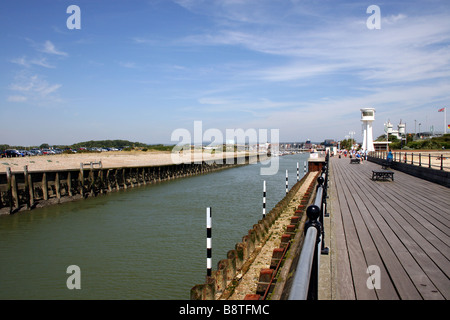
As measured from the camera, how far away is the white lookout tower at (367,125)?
4388cm

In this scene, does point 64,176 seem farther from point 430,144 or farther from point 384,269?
point 430,144

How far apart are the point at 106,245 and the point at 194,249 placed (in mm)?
3531

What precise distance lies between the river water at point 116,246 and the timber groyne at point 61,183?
1.02 m

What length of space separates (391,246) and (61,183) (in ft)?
71.8

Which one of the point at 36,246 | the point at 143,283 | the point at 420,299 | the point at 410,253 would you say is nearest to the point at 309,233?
the point at 420,299

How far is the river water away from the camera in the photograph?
8766 millimetres

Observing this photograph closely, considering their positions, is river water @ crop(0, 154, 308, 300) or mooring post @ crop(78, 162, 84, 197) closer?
river water @ crop(0, 154, 308, 300)

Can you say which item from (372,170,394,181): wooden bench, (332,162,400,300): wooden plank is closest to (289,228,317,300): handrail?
(332,162,400,300): wooden plank

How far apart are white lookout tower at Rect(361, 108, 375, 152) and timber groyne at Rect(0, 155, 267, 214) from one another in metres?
29.2

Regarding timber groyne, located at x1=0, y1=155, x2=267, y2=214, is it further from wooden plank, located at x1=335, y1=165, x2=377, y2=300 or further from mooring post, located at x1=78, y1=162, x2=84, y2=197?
wooden plank, located at x1=335, y1=165, x2=377, y2=300

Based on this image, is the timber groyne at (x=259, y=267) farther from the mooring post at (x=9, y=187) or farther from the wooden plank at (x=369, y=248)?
the mooring post at (x=9, y=187)

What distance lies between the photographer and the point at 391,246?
194 inches

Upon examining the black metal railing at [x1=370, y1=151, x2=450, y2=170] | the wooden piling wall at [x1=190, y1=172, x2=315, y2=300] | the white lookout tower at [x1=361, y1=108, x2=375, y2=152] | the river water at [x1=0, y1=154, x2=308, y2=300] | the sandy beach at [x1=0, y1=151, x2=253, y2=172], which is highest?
the white lookout tower at [x1=361, y1=108, x2=375, y2=152]
